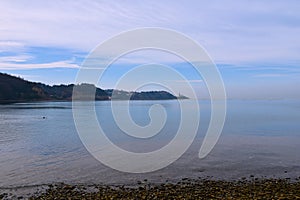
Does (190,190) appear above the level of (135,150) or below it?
below

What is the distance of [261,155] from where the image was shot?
29688 millimetres

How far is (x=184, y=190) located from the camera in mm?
18344

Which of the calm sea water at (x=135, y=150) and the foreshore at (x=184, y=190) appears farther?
the calm sea water at (x=135, y=150)

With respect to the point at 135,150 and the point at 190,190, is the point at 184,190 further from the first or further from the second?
the point at 135,150

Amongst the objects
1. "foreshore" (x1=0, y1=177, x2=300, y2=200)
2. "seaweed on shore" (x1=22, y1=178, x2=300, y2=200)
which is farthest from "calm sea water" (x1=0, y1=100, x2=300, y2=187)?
"seaweed on shore" (x1=22, y1=178, x2=300, y2=200)

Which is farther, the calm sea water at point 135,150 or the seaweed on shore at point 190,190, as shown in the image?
the calm sea water at point 135,150

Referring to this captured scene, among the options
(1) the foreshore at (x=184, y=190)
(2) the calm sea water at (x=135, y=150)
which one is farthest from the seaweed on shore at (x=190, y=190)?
A: (2) the calm sea water at (x=135, y=150)

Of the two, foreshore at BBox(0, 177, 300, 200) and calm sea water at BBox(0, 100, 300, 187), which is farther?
calm sea water at BBox(0, 100, 300, 187)

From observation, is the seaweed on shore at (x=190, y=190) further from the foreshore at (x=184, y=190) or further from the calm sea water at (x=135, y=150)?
the calm sea water at (x=135, y=150)

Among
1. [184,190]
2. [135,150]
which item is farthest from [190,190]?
[135,150]

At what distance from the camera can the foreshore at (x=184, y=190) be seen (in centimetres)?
1714

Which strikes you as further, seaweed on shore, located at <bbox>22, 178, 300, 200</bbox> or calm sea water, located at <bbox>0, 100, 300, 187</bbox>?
calm sea water, located at <bbox>0, 100, 300, 187</bbox>

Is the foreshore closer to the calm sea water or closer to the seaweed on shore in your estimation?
the seaweed on shore

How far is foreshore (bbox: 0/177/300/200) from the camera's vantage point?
17.1 m
